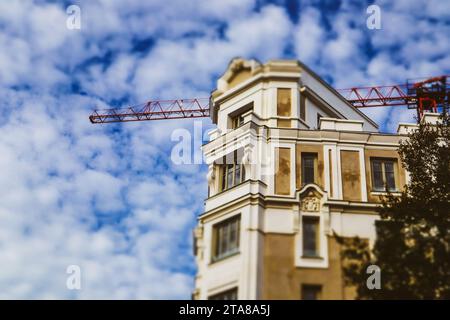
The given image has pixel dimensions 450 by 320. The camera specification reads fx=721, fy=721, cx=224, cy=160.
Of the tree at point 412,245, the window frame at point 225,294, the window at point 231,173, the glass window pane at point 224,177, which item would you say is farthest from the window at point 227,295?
the glass window pane at point 224,177

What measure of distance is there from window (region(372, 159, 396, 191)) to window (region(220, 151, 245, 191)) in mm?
7468

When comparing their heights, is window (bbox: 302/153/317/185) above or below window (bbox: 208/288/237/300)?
above

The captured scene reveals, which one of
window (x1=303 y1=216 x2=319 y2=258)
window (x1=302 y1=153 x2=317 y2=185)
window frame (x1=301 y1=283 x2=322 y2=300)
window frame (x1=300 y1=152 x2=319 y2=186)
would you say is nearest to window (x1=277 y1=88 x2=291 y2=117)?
window frame (x1=300 y1=152 x2=319 y2=186)

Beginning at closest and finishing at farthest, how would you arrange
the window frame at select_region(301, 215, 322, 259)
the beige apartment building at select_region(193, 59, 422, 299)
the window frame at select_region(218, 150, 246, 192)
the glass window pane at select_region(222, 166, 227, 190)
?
the beige apartment building at select_region(193, 59, 422, 299), the window frame at select_region(301, 215, 322, 259), the window frame at select_region(218, 150, 246, 192), the glass window pane at select_region(222, 166, 227, 190)

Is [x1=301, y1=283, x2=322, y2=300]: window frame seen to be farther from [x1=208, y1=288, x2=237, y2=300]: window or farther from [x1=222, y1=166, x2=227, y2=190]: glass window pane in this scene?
[x1=222, y1=166, x2=227, y2=190]: glass window pane

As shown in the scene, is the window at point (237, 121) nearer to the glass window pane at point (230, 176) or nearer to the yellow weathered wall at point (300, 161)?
the glass window pane at point (230, 176)

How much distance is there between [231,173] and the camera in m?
41.2

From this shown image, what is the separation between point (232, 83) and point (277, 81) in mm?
3109

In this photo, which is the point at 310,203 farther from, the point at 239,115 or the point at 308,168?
the point at 239,115

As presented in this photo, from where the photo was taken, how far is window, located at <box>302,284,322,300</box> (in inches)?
1411
